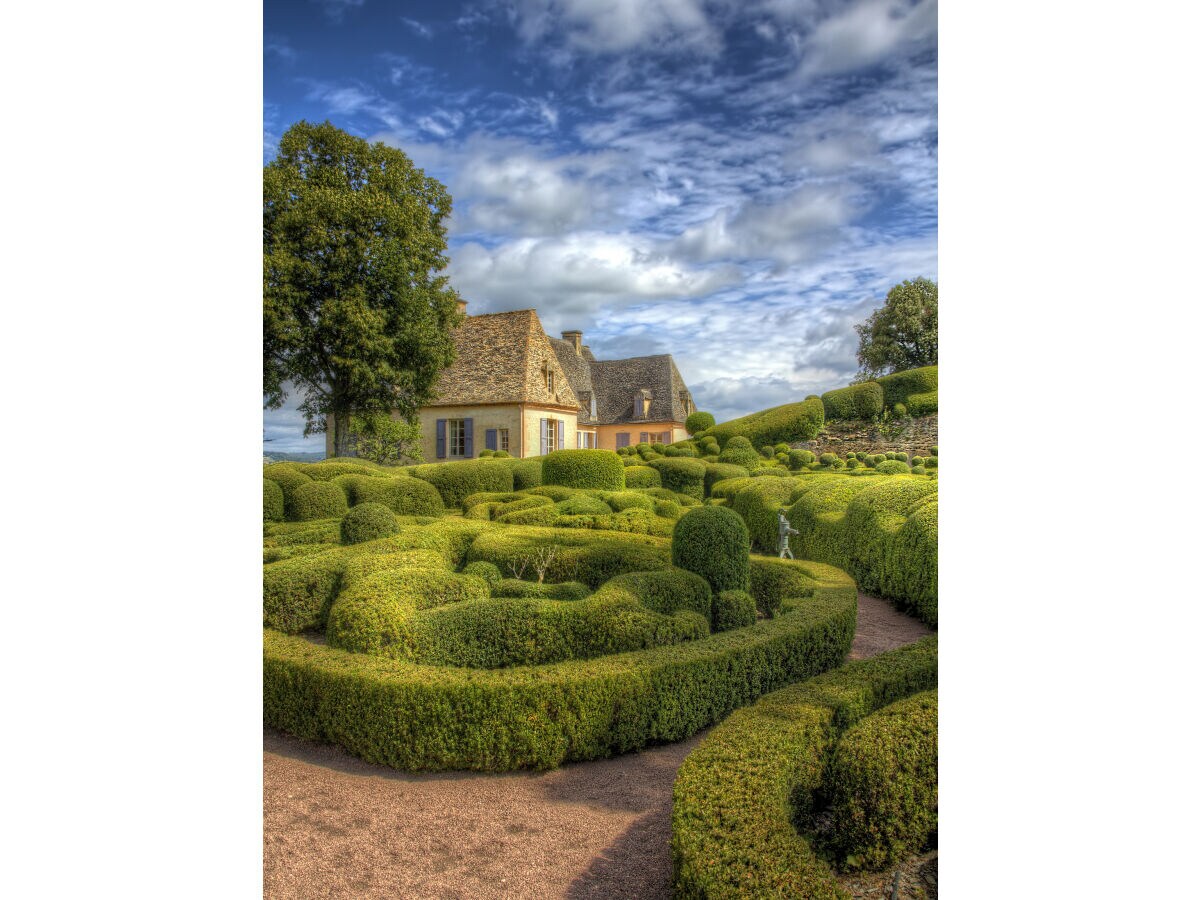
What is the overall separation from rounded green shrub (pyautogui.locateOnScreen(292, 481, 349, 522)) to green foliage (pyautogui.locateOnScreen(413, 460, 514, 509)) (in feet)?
7.28

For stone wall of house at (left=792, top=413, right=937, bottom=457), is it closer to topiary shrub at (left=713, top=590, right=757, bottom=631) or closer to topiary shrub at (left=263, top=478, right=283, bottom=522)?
topiary shrub at (left=713, top=590, right=757, bottom=631)

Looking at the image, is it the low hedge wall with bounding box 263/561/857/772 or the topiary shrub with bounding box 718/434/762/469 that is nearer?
the low hedge wall with bounding box 263/561/857/772

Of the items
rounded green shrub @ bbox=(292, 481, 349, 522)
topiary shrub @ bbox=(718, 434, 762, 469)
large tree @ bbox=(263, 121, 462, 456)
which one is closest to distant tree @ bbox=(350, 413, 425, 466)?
large tree @ bbox=(263, 121, 462, 456)

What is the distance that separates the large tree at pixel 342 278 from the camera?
25.6ft

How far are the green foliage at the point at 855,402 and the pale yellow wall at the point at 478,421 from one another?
7.54 m

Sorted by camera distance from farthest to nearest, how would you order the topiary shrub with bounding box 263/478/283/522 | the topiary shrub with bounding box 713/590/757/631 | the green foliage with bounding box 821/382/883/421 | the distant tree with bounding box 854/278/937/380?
the green foliage with bounding box 821/382/883/421
the topiary shrub with bounding box 263/478/283/522
the topiary shrub with bounding box 713/590/757/631
the distant tree with bounding box 854/278/937/380

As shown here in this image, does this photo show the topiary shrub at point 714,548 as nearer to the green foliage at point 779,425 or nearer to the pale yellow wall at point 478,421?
the green foliage at point 779,425

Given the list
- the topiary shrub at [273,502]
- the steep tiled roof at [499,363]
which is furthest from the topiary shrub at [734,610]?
the steep tiled roof at [499,363]

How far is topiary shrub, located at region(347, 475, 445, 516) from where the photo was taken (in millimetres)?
9555

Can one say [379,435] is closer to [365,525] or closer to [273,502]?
[273,502]

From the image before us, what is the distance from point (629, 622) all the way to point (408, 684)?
1677 mm
